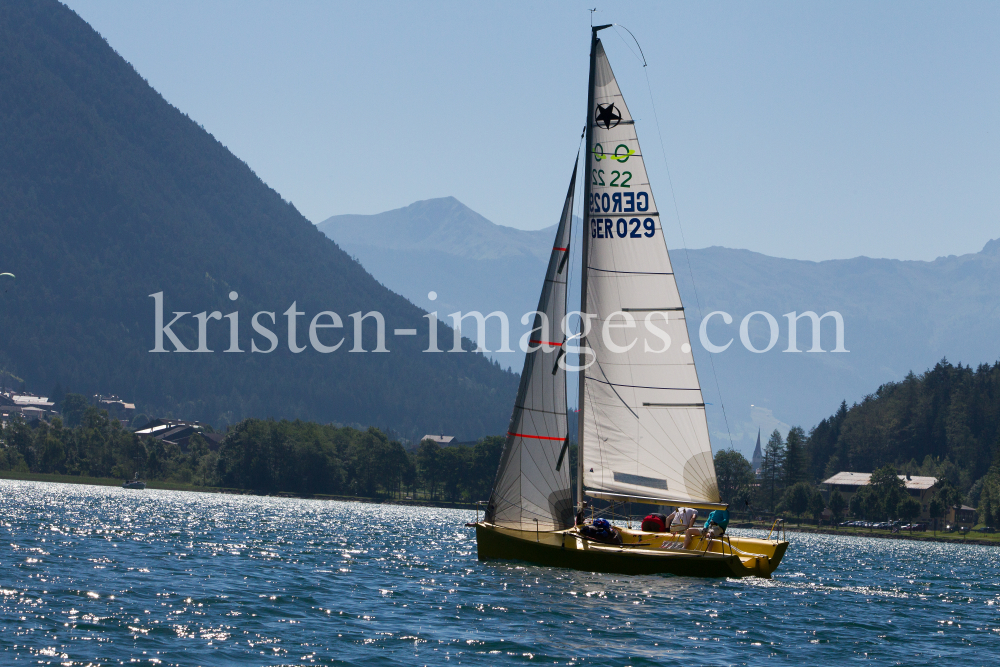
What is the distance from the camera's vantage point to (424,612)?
106ft

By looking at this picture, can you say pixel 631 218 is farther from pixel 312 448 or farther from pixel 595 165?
pixel 312 448

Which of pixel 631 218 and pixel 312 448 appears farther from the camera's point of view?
pixel 312 448

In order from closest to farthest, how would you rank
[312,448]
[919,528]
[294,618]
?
1. [294,618]
2. [919,528]
3. [312,448]

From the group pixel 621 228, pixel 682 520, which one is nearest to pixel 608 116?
pixel 621 228

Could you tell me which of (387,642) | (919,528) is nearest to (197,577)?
(387,642)

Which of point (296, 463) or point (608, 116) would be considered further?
point (296, 463)

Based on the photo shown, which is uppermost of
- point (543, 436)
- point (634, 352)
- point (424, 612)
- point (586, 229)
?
point (586, 229)

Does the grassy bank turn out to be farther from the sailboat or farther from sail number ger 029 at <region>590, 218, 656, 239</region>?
sail number ger 029 at <region>590, 218, 656, 239</region>

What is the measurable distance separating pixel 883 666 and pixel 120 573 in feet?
81.7

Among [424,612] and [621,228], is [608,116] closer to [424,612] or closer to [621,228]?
[621,228]

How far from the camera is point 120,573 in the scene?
3838 centimetres

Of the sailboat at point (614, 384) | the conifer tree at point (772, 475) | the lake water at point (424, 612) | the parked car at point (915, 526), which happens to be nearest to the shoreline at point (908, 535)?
the parked car at point (915, 526)

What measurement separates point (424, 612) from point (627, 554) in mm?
11048

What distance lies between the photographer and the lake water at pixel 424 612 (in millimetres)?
26000
